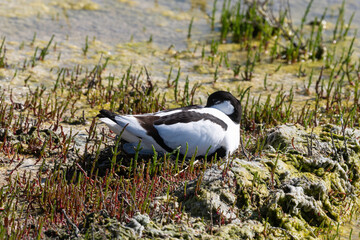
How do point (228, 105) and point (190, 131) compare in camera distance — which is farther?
point (228, 105)

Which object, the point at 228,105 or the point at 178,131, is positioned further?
the point at 228,105

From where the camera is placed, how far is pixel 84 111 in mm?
6848

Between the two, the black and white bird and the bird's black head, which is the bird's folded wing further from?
the bird's black head

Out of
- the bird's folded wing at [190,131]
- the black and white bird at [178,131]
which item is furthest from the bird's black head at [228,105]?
the bird's folded wing at [190,131]

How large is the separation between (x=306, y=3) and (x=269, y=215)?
8283 mm

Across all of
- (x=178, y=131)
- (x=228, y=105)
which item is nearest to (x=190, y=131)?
(x=178, y=131)

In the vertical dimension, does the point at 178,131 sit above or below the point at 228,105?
below

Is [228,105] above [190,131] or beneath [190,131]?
above

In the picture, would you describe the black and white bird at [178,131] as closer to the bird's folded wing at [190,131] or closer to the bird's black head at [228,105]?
the bird's folded wing at [190,131]

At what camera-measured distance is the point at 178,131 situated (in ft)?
16.6

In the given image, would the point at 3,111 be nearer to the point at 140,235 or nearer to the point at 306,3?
the point at 140,235

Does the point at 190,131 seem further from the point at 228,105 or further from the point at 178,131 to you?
the point at 228,105

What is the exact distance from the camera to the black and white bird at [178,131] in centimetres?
506

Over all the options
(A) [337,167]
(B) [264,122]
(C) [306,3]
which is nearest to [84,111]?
(B) [264,122]
